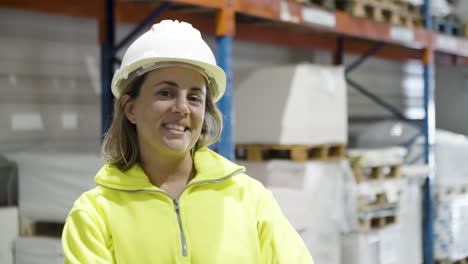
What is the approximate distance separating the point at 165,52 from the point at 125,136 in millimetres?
353

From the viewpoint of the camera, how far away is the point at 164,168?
1748 mm

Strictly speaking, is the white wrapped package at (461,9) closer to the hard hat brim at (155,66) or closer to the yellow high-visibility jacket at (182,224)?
the hard hat brim at (155,66)

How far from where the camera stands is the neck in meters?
1.75

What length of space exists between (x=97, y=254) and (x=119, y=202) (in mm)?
174

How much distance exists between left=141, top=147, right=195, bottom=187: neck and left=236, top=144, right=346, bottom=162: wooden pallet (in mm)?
3122

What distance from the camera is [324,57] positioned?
8.11 meters

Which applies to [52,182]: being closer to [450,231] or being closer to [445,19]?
[450,231]

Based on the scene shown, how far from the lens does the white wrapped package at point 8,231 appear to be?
3.93 m

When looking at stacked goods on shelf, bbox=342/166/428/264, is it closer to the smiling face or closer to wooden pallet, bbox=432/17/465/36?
wooden pallet, bbox=432/17/465/36

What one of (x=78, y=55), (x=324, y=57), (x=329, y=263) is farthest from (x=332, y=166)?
(x=324, y=57)

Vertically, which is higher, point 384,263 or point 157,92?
point 157,92

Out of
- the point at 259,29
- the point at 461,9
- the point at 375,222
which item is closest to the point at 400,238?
the point at 375,222

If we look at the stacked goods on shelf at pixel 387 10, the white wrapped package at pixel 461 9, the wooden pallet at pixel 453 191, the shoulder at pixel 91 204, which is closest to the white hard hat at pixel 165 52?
the shoulder at pixel 91 204

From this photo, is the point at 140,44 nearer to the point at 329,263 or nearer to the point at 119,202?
the point at 119,202
